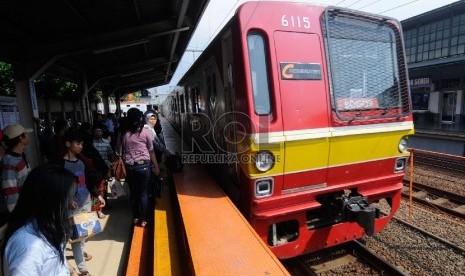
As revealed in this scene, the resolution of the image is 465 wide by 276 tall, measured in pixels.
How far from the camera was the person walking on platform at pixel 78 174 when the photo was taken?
3006 mm

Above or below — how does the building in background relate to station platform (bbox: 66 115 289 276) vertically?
above

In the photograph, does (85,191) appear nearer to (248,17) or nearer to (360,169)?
(248,17)

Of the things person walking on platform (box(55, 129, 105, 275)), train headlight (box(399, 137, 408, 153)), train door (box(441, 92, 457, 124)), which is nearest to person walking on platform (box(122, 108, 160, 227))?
person walking on platform (box(55, 129, 105, 275))

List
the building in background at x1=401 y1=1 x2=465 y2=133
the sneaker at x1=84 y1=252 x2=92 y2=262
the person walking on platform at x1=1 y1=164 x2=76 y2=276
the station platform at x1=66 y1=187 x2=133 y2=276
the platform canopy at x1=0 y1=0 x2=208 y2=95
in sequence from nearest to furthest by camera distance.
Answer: the person walking on platform at x1=1 y1=164 x2=76 y2=276
the station platform at x1=66 y1=187 x2=133 y2=276
the sneaker at x1=84 y1=252 x2=92 y2=262
the platform canopy at x1=0 y1=0 x2=208 y2=95
the building in background at x1=401 y1=1 x2=465 y2=133

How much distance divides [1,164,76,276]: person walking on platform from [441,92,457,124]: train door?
65.5 ft

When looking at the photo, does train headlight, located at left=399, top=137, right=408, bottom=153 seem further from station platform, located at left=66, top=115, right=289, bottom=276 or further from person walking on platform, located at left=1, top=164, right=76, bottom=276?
person walking on platform, located at left=1, top=164, right=76, bottom=276

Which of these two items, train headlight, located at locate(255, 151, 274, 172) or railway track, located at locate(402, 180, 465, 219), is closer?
train headlight, located at locate(255, 151, 274, 172)

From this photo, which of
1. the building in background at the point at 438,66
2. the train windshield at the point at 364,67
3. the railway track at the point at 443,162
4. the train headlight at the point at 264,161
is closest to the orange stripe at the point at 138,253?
the train headlight at the point at 264,161

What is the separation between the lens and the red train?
3.00 m

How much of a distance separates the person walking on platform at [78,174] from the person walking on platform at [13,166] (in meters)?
0.37

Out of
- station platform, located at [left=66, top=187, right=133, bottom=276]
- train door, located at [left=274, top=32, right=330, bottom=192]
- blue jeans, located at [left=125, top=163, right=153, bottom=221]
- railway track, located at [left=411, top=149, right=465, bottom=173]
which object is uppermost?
train door, located at [left=274, top=32, right=330, bottom=192]

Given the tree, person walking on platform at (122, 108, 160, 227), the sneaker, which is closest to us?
the sneaker

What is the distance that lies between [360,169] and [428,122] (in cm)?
1810

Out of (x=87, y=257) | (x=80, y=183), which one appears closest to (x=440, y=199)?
(x=87, y=257)
